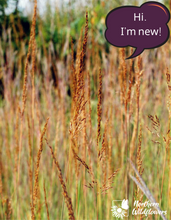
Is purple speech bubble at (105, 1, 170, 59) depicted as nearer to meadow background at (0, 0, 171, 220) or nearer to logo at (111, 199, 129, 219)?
meadow background at (0, 0, 171, 220)

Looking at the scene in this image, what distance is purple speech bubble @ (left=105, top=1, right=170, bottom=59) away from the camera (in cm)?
87

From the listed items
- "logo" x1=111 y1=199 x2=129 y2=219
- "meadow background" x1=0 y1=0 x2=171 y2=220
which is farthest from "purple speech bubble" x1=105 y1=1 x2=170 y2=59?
"logo" x1=111 y1=199 x2=129 y2=219

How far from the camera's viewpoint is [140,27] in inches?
34.2

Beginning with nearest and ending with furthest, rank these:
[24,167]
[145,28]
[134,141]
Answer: [134,141] < [145,28] < [24,167]

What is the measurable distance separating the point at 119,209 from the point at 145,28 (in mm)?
611

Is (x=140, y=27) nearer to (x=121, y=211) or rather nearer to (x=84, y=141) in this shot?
(x=84, y=141)

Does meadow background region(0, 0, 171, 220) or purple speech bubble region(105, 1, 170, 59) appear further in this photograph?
purple speech bubble region(105, 1, 170, 59)

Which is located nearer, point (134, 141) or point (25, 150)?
point (134, 141)

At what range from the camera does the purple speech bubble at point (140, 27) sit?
87 cm

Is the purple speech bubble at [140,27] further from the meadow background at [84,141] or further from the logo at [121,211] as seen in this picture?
the logo at [121,211]

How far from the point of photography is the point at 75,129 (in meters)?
0.53

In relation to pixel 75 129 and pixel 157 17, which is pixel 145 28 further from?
pixel 75 129

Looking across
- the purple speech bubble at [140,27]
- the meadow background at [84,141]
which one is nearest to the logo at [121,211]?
the meadow background at [84,141]

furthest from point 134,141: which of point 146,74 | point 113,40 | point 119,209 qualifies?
point 146,74
